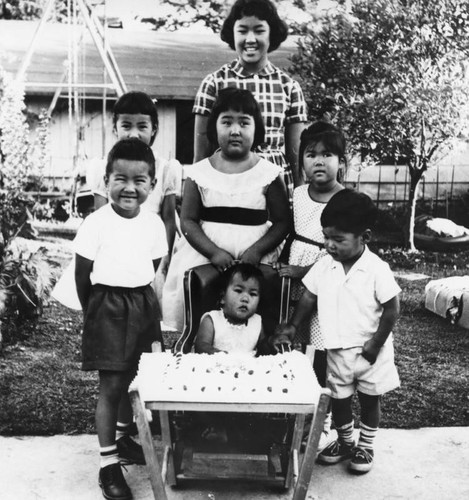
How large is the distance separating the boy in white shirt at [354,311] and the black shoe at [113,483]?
0.84m

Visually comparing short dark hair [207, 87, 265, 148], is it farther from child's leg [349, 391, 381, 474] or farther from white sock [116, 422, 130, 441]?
white sock [116, 422, 130, 441]

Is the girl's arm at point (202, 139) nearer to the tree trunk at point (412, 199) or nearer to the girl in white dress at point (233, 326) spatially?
the girl in white dress at point (233, 326)

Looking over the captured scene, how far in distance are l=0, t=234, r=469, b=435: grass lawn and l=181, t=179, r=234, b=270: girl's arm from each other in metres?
1.16

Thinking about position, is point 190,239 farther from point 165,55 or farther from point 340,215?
point 165,55

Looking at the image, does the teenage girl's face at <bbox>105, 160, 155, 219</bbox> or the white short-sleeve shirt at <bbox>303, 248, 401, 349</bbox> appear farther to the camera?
the white short-sleeve shirt at <bbox>303, 248, 401, 349</bbox>

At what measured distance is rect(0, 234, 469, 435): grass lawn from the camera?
4008mm

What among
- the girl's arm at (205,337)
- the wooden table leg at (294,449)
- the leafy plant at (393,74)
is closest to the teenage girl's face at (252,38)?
the girl's arm at (205,337)

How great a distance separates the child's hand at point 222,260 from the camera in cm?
324

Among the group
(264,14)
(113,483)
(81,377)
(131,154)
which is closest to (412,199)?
(81,377)

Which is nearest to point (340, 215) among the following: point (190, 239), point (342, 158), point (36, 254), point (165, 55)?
point (342, 158)

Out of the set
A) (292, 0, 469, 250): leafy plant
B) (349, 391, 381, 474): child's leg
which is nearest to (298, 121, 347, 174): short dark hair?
(349, 391, 381, 474): child's leg

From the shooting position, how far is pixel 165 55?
12.9 m

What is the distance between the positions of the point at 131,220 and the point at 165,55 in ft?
33.9

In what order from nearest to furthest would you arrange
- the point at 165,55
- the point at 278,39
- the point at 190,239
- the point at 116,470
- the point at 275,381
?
the point at 275,381
the point at 116,470
the point at 190,239
the point at 278,39
the point at 165,55
